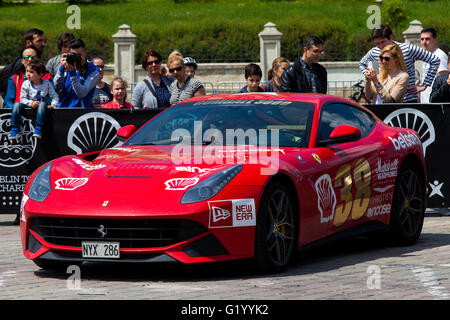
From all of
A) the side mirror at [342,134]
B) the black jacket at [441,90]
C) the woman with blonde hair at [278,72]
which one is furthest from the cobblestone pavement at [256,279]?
the woman with blonde hair at [278,72]

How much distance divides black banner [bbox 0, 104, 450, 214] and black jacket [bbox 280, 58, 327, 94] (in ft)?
2.66

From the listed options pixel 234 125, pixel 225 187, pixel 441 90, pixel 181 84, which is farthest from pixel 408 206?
pixel 181 84

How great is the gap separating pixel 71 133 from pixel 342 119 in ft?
13.4

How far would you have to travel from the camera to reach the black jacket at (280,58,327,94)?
39.8ft

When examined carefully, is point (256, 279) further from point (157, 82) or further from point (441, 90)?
point (441, 90)

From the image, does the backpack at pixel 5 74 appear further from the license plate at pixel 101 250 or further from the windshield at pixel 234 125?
the license plate at pixel 101 250

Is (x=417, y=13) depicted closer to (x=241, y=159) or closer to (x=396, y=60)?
(x=396, y=60)

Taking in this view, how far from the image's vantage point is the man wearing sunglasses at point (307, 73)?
12.1 metres

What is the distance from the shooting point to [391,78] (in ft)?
40.2

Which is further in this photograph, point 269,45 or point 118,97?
point 269,45

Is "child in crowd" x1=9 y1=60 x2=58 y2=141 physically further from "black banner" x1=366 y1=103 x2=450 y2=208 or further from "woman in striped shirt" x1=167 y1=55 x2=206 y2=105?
"black banner" x1=366 y1=103 x2=450 y2=208

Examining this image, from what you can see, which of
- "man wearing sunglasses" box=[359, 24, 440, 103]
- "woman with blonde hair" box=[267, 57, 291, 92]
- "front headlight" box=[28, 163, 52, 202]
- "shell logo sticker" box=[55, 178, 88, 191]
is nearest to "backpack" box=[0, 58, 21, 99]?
"woman with blonde hair" box=[267, 57, 291, 92]
